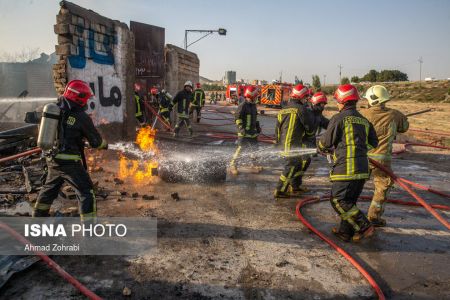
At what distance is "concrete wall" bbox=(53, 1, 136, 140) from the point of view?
748 cm

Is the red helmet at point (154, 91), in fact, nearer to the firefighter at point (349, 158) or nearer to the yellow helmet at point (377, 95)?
the yellow helmet at point (377, 95)

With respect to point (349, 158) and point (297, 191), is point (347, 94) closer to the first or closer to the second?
point (349, 158)

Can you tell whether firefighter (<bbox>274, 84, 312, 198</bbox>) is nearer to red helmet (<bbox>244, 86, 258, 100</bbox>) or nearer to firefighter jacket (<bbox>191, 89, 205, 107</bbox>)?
red helmet (<bbox>244, 86, 258, 100</bbox>)

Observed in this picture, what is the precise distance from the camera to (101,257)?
3.54 meters

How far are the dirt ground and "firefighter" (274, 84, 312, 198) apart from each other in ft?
1.54

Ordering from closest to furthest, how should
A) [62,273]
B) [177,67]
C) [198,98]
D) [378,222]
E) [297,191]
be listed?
[62,273], [378,222], [297,191], [198,98], [177,67]

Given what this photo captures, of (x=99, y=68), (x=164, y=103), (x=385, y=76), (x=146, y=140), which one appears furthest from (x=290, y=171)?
(x=385, y=76)

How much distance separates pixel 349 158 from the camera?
4.04 meters

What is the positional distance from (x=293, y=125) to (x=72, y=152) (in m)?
3.53

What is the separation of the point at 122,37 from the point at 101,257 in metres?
7.60

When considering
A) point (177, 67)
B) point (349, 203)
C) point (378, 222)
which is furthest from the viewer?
point (177, 67)

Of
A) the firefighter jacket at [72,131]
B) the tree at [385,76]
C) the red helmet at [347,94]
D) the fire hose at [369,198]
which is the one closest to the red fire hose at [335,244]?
the fire hose at [369,198]

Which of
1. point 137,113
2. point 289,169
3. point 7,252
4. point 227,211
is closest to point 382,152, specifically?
point 289,169

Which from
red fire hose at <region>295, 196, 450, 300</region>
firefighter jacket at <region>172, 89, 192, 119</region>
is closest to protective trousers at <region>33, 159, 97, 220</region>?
red fire hose at <region>295, 196, 450, 300</region>
